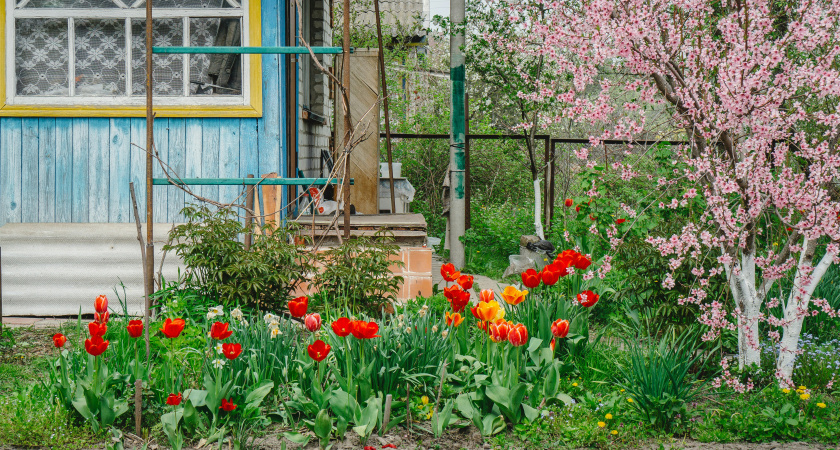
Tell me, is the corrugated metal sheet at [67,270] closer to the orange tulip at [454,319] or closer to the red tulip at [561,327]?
the orange tulip at [454,319]

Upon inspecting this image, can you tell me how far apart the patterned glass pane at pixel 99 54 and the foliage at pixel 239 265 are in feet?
6.93

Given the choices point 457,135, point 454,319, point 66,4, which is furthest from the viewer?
point 457,135

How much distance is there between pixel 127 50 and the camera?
590 cm

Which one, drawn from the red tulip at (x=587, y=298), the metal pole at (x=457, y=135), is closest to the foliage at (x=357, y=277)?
the red tulip at (x=587, y=298)

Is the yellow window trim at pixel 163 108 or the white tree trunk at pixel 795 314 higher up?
the yellow window trim at pixel 163 108

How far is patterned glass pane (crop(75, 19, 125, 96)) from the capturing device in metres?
5.91

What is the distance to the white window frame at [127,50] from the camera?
5848 millimetres

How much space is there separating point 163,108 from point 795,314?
185 inches

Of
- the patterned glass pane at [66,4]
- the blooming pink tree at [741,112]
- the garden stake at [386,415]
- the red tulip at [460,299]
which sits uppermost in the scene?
the patterned glass pane at [66,4]

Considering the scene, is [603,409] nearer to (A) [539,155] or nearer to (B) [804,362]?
(B) [804,362]

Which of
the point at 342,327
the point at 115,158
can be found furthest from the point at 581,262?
the point at 115,158

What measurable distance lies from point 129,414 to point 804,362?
3.38 m

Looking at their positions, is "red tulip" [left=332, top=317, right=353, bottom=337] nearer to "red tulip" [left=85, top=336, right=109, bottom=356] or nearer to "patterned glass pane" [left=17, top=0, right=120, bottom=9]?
"red tulip" [left=85, top=336, right=109, bottom=356]

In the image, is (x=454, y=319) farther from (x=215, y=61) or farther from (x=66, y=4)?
(x=66, y=4)
